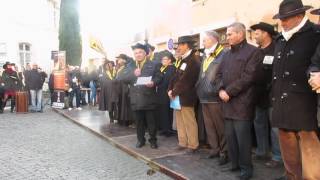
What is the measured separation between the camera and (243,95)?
199 inches

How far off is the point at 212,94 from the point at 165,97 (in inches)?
101

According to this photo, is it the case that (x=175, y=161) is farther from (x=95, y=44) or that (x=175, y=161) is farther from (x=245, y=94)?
(x=95, y=44)

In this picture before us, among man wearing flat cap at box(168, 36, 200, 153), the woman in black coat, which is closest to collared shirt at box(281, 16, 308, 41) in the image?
man wearing flat cap at box(168, 36, 200, 153)

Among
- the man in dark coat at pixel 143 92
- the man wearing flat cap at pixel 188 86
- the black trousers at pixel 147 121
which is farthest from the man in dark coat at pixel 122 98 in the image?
the man wearing flat cap at pixel 188 86

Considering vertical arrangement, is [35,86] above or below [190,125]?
above

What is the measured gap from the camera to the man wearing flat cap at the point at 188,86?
6518 millimetres

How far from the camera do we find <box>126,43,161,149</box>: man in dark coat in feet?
23.1

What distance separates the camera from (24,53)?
88.2 ft

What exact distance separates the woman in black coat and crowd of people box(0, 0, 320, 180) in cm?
2

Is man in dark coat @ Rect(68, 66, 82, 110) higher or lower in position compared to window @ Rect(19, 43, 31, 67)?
→ lower

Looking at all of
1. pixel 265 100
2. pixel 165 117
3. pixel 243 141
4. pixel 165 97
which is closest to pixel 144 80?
pixel 165 97

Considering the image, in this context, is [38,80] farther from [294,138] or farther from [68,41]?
[294,138]

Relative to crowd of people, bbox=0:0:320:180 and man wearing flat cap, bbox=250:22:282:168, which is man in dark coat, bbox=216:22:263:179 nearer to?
crowd of people, bbox=0:0:320:180

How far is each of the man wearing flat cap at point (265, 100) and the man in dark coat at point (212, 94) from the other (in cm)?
54
